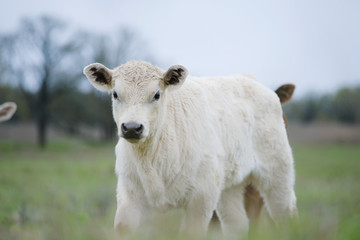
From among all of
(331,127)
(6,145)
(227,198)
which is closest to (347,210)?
(227,198)

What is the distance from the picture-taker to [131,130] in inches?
170

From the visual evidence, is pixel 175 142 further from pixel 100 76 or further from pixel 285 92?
pixel 285 92

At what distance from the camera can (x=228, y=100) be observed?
610cm

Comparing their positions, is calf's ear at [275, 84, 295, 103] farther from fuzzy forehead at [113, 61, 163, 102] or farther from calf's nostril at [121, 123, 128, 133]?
calf's nostril at [121, 123, 128, 133]

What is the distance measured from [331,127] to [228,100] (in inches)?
1774

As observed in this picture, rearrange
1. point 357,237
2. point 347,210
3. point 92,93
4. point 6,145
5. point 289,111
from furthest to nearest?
1. point 289,111
2. point 92,93
3. point 6,145
4. point 347,210
5. point 357,237

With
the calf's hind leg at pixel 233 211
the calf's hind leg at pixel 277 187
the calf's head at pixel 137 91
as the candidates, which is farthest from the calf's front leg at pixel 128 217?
the calf's hind leg at pixel 277 187

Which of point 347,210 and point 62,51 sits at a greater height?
point 347,210

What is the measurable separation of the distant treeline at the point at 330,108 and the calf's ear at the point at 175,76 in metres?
43.5

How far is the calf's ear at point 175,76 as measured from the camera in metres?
4.99

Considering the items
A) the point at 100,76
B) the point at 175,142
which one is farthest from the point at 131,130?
the point at 100,76

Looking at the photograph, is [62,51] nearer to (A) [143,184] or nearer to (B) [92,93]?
(B) [92,93]

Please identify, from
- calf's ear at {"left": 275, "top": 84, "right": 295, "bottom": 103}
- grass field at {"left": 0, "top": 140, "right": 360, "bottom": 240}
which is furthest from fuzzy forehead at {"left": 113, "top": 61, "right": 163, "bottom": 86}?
calf's ear at {"left": 275, "top": 84, "right": 295, "bottom": 103}

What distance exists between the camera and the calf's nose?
4301mm
